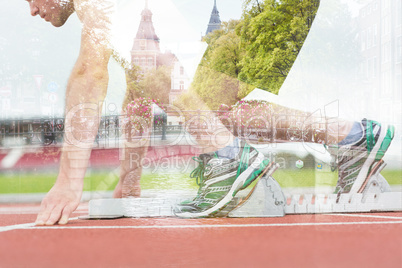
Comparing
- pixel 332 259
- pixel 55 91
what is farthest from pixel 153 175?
pixel 332 259

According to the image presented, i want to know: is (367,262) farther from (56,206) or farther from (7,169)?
(7,169)

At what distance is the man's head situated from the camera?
2.66 meters

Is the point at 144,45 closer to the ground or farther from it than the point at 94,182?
farther from it

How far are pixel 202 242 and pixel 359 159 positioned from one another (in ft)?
4.58

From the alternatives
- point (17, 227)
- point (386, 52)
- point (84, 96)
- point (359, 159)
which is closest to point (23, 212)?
point (17, 227)

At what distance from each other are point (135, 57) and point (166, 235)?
1101mm

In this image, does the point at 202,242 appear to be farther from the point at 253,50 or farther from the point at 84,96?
the point at 253,50

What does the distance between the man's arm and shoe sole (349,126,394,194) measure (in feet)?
6.16

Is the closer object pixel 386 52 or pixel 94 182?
pixel 94 182

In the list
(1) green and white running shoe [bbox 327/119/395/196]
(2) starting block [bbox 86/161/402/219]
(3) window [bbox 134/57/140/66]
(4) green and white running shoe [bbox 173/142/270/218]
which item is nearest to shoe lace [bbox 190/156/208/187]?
(4) green and white running shoe [bbox 173/142/270/218]

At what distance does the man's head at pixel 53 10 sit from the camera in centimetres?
266

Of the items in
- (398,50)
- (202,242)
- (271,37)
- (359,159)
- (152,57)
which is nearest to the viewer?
(202,242)

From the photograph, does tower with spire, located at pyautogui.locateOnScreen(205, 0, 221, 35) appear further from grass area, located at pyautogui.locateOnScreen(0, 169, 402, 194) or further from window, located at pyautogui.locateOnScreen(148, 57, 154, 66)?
grass area, located at pyautogui.locateOnScreen(0, 169, 402, 194)

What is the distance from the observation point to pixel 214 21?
285cm
